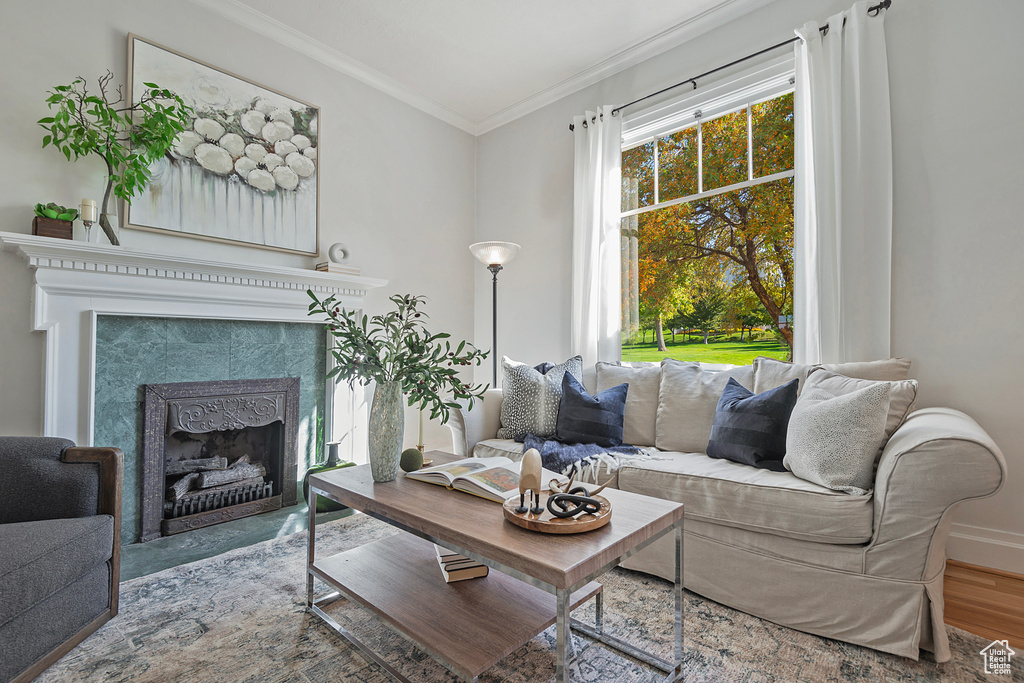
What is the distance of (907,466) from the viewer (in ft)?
4.65

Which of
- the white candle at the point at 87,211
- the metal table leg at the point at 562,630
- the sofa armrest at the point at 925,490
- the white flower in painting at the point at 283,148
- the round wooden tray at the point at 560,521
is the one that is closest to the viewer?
the metal table leg at the point at 562,630

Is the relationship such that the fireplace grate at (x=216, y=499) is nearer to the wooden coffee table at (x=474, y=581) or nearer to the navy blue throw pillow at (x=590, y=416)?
the wooden coffee table at (x=474, y=581)

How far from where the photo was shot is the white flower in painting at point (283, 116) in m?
3.00

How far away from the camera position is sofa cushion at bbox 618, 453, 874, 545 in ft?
4.97

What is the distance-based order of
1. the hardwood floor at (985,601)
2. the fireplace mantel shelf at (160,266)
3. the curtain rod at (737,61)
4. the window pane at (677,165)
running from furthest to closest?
1. the window pane at (677,165)
2. the curtain rod at (737,61)
3. the fireplace mantel shelf at (160,266)
4. the hardwood floor at (985,601)

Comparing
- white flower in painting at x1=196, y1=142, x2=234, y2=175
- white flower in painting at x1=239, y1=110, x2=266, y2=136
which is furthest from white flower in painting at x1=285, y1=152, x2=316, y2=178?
white flower in painting at x1=196, y1=142, x2=234, y2=175

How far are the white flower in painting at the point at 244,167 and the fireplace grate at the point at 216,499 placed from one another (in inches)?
72.5

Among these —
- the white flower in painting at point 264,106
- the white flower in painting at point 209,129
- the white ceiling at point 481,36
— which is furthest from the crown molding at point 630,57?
the white flower in painting at point 209,129

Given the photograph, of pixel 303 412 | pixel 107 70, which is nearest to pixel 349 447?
pixel 303 412

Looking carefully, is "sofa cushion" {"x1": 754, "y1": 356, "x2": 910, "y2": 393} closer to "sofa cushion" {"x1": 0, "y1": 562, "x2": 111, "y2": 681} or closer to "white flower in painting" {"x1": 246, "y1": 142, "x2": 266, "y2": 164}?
"sofa cushion" {"x1": 0, "y1": 562, "x2": 111, "y2": 681}

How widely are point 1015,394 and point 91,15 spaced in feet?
15.2

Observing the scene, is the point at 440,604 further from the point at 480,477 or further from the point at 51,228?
the point at 51,228

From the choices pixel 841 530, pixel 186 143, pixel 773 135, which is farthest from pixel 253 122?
pixel 841 530

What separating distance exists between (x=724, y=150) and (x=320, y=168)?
2.65 metres
